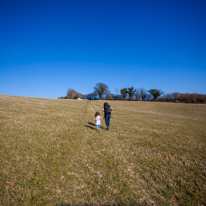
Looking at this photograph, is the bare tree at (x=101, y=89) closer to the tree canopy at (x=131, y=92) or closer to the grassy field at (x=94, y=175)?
the tree canopy at (x=131, y=92)

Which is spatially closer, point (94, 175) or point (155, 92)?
point (94, 175)

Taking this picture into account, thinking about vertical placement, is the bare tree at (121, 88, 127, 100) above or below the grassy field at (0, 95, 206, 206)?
above

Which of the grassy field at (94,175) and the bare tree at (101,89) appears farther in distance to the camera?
the bare tree at (101,89)

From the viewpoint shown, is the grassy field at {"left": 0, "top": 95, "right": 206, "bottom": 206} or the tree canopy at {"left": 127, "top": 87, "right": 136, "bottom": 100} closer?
the grassy field at {"left": 0, "top": 95, "right": 206, "bottom": 206}

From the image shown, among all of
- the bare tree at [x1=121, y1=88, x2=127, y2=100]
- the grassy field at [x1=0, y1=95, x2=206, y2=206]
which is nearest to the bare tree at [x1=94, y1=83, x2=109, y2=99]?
the bare tree at [x1=121, y1=88, x2=127, y2=100]

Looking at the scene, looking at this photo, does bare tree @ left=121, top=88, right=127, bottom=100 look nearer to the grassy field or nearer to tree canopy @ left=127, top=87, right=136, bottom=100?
tree canopy @ left=127, top=87, right=136, bottom=100

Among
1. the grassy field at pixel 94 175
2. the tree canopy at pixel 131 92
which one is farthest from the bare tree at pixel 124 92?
the grassy field at pixel 94 175

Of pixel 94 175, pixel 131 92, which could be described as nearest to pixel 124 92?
pixel 131 92

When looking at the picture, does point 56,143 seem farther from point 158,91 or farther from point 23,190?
point 158,91

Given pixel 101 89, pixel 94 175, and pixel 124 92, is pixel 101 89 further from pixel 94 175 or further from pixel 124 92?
pixel 94 175

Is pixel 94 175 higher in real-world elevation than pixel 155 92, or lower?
lower

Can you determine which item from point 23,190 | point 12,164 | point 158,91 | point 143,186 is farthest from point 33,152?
point 158,91

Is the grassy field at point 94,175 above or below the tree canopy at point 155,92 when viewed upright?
below

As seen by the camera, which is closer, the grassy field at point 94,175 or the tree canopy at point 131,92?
the grassy field at point 94,175
